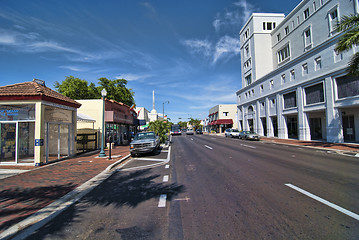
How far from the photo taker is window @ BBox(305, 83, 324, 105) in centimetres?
1922

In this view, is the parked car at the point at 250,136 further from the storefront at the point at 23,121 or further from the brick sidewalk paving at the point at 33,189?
the storefront at the point at 23,121

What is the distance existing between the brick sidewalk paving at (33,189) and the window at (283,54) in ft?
110

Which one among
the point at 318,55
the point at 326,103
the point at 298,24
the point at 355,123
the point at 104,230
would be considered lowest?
the point at 104,230

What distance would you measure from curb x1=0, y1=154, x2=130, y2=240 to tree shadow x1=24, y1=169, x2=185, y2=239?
16 centimetres

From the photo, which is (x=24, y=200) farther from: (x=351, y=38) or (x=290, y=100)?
(x=290, y=100)

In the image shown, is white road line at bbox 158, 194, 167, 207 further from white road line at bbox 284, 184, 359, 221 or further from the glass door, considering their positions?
the glass door

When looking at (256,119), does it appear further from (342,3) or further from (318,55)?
(342,3)

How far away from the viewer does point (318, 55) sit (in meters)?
19.4

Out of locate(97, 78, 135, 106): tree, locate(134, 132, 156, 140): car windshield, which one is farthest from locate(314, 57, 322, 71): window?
locate(97, 78, 135, 106): tree

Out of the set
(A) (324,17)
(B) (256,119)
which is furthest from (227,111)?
(A) (324,17)

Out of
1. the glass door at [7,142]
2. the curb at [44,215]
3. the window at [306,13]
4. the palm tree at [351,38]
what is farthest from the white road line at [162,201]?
the window at [306,13]

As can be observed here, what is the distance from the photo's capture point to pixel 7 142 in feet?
31.9

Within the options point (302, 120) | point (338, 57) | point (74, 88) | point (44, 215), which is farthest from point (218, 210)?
point (74, 88)

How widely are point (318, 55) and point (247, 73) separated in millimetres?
19252
